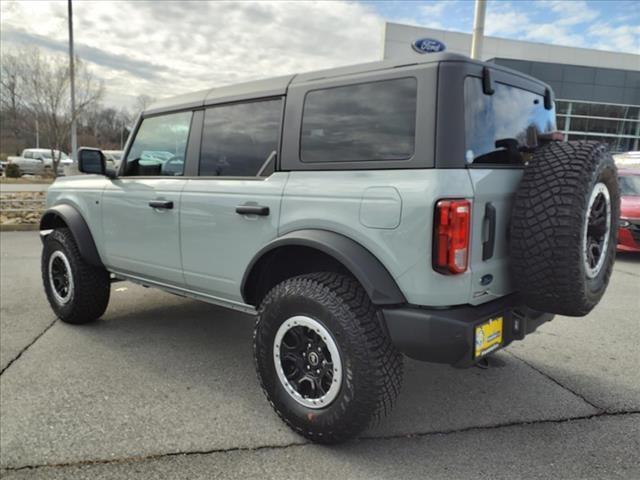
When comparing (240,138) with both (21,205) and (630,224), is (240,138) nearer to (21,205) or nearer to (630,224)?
(630,224)

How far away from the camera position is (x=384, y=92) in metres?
2.54

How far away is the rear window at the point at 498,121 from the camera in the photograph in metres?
2.41

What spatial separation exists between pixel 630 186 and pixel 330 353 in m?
8.88

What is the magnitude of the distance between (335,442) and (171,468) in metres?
0.83

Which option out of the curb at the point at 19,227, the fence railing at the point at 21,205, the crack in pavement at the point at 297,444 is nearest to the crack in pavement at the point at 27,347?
the crack in pavement at the point at 297,444

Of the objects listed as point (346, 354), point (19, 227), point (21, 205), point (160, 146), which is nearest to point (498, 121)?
point (346, 354)

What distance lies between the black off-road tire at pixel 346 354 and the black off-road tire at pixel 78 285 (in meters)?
2.38

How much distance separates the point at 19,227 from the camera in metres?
10.7

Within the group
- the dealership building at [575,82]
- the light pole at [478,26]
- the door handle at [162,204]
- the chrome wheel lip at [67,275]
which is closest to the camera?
the door handle at [162,204]

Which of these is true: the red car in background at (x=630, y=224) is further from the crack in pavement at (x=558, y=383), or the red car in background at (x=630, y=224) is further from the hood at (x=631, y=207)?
the crack in pavement at (x=558, y=383)

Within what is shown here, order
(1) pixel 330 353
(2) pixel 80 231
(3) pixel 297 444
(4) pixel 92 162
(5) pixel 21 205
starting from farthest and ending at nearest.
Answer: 1. (5) pixel 21 205
2. (2) pixel 80 231
3. (4) pixel 92 162
4. (3) pixel 297 444
5. (1) pixel 330 353

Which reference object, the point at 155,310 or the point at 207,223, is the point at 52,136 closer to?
the point at 155,310

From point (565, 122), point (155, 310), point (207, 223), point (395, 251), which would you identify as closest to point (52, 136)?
point (155, 310)

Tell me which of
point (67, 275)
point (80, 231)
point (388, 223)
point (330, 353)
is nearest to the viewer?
point (388, 223)
